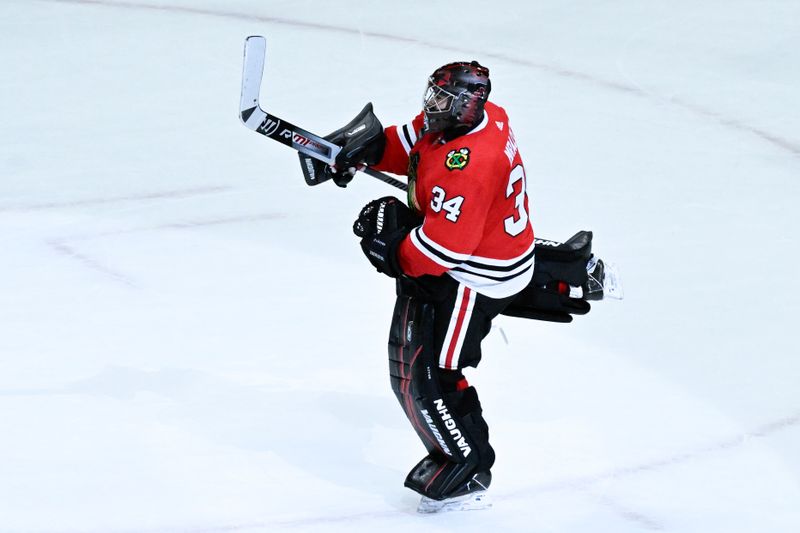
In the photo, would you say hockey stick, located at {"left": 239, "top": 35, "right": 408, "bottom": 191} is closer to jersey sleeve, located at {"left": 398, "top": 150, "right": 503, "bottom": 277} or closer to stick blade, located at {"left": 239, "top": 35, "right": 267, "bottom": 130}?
stick blade, located at {"left": 239, "top": 35, "right": 267, "bottom": 130}

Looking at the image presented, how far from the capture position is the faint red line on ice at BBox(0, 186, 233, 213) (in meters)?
5.63

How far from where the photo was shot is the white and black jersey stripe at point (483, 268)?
334cm

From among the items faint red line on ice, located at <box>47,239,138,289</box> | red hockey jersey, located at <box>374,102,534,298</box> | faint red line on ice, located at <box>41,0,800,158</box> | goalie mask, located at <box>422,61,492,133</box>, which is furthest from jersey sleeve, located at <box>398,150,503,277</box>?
faint red line on ice, located at <box>41,0,800,158</box>

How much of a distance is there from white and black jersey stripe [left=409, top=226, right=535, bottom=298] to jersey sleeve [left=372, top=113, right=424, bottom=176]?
1.58 feet

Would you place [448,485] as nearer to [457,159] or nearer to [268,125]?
[457,159]

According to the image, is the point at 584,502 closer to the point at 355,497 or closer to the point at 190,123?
the point at 355,497

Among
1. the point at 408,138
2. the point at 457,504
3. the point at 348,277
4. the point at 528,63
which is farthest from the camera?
the point at 528,63

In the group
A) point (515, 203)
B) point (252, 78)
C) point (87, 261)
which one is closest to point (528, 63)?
point (87, 261)

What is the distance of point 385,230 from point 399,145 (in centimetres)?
44

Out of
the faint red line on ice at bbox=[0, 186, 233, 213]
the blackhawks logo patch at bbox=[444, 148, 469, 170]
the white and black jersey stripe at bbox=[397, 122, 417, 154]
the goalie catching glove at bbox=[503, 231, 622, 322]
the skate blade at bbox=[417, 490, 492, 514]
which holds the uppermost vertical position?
the blackhawks logo patch at bbox=[444, 148, 469, 170]

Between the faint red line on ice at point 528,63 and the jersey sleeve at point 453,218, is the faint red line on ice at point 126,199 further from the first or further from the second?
the jersey sleeve at point 453,218

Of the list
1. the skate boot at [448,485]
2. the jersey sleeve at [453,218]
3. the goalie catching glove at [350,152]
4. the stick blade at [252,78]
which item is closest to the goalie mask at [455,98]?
the jersey sleeve at [453,218]

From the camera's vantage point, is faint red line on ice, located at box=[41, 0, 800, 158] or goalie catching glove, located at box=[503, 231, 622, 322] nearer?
goalie catching glove, located at box=[503, 231, 622, 322]

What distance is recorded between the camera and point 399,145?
3.83 meters
